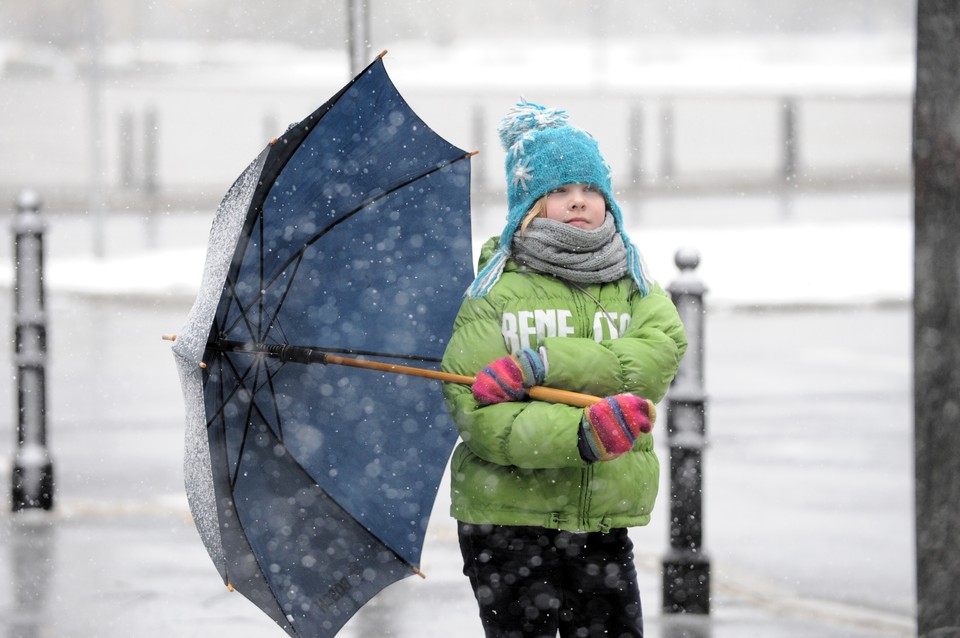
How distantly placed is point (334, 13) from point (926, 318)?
50.0 metres

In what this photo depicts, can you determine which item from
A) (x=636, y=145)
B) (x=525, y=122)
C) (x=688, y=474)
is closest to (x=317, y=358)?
(x=525, y=122)

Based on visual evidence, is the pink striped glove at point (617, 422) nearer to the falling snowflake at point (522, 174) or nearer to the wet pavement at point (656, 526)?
the falling snowflake at point (522, 174)

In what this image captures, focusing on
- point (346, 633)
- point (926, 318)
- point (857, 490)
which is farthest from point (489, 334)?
point (857, 490)

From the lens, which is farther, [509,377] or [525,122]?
[525,122]

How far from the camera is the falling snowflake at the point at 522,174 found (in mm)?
4039

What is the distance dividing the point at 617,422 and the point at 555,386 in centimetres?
21

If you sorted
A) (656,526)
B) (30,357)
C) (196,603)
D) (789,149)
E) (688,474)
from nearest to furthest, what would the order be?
(688,474) < (196,603) < (30,357) < (656,526) < (789,149)

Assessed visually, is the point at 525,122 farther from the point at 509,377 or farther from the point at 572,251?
the point at 509,377

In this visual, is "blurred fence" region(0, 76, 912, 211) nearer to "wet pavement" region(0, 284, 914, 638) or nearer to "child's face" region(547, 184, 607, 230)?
"wet pavement" region(0, 284, 914, 638)

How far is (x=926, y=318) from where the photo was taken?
3.61 metres

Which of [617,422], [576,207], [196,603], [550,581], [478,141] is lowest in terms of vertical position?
[196,603]

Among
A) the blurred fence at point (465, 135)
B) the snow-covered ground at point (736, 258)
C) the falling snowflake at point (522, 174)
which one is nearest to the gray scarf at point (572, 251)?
the falling snowflake at point (522, 174)

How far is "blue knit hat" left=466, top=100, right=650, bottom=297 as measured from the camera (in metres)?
4.01

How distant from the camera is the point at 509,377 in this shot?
377 cm
